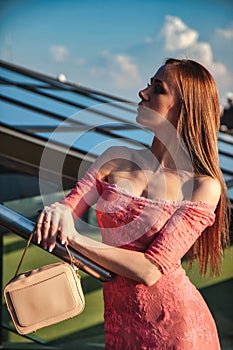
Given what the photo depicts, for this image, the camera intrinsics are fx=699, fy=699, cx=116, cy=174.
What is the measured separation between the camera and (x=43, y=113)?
5.54 m

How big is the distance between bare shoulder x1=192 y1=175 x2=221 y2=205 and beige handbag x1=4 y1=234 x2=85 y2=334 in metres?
0.43

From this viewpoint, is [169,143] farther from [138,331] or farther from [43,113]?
[43,113]

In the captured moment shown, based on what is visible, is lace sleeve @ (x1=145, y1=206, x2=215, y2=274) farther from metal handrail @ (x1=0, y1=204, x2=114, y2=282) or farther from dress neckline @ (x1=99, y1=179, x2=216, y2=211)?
metal handrail @ (x1=0, y1=204, x2=114, y2=282)

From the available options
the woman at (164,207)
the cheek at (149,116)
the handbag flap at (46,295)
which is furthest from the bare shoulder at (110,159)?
the handbag flap at (46,295)

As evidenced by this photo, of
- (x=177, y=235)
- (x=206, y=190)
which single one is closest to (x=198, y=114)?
(x=206, y=190)

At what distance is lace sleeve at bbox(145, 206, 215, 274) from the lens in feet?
6.29

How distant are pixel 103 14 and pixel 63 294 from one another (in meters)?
55.4

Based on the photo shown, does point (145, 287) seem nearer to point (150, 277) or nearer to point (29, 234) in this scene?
point (150, 277)

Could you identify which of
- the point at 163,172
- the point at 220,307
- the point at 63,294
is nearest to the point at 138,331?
the point at 63,294

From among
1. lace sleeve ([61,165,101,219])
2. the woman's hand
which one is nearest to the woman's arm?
the woman's hand

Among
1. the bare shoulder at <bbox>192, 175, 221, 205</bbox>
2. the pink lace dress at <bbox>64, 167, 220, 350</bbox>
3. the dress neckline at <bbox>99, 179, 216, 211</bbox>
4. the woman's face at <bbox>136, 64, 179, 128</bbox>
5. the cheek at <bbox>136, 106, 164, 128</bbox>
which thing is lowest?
the pink lace dress at <bbox>64, 167, 220, 350</bbox>

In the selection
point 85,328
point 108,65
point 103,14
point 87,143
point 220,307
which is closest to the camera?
point 87,143

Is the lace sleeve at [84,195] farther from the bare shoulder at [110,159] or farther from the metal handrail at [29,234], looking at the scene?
the metal handrail at [29,234]

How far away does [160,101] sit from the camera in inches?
78.7
